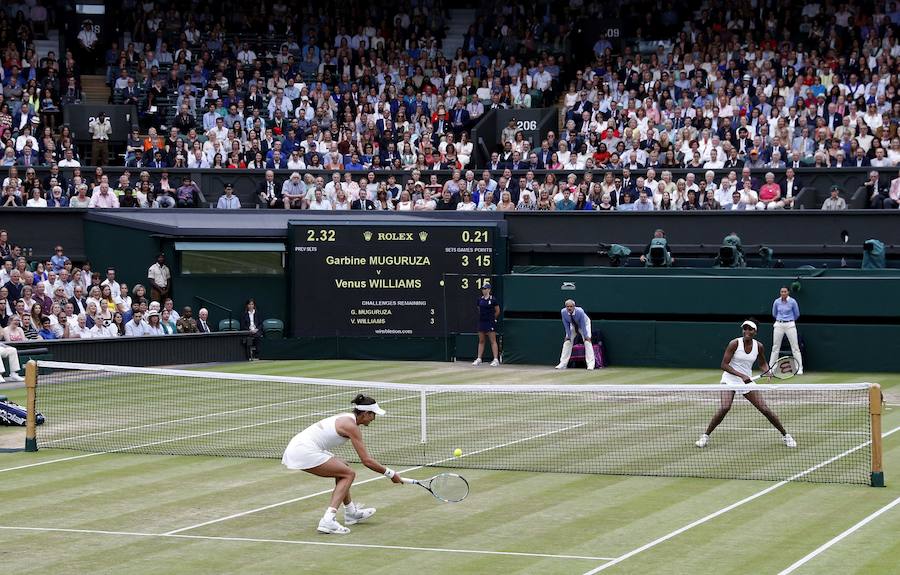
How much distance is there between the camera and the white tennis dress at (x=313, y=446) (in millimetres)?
13672

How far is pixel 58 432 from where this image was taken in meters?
21.2

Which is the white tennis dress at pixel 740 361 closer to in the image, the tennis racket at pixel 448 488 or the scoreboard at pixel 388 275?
the tennis racket at pixel 448 488

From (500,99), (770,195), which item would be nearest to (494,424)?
(770,195)

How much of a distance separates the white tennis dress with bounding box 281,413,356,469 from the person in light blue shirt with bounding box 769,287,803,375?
17137 millimetres

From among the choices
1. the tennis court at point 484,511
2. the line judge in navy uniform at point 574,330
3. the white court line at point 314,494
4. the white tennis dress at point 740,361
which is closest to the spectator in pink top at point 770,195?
the line judge in navy uniform at point 574,330

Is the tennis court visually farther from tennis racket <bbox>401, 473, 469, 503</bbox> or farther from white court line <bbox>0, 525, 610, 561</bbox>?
tennis racket <bbox>401, 473, 469, 503</bbox>

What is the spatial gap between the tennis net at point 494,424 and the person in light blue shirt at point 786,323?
13.0 feet

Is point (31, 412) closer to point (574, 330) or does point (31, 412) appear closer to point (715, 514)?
point (715, 514)

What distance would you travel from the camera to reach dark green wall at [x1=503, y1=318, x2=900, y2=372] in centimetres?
2964

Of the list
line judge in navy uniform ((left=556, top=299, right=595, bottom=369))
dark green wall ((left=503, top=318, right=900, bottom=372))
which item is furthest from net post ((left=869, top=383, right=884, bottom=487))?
line judge in navy uniform ((left=556, top=299, right=595, bottom=369))

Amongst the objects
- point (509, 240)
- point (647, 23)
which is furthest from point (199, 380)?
point (647, 23)

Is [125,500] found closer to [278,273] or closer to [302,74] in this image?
[278,273]

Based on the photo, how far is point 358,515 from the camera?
14062mm

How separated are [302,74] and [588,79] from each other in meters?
8.83
